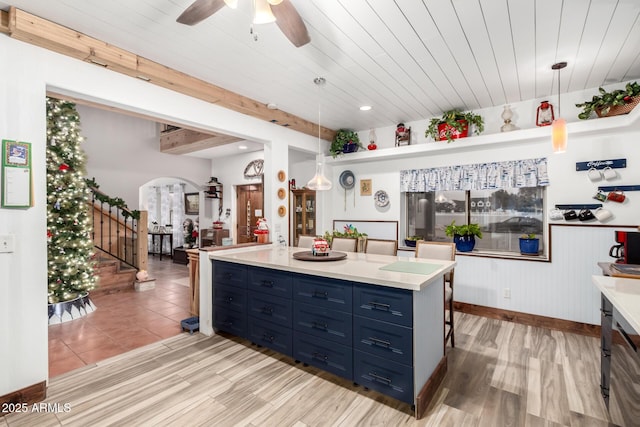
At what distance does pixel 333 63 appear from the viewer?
8.82 ft

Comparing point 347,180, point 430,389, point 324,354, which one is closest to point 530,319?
point 430,389

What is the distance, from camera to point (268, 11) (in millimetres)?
1580

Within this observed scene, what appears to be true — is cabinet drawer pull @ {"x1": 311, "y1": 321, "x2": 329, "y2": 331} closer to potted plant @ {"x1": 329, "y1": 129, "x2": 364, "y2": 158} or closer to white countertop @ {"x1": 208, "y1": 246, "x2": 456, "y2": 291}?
white countertop @ {"x1": 208, "y1": 246, "x2": 456, "y2": 291}

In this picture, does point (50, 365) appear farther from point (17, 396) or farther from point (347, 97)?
point (347, 97)

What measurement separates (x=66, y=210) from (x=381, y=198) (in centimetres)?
433

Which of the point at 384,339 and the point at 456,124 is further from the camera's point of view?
the point at 456,124

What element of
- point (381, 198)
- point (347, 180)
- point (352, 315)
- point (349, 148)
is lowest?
point (352, 315)

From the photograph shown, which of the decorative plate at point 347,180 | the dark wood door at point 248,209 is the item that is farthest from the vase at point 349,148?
the dark wood door at point 248,209

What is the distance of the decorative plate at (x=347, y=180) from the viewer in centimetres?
509

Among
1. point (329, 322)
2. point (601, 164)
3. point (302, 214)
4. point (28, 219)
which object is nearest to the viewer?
point (28, 219)

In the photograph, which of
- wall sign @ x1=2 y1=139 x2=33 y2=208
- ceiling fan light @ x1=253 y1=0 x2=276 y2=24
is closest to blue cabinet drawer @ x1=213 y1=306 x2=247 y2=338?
wall sign @ x1=2 y1=139 x2=33 y2=208

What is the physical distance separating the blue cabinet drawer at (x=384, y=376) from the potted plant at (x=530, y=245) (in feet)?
8.76

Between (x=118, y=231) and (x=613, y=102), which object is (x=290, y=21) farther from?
(x=118, y=231)

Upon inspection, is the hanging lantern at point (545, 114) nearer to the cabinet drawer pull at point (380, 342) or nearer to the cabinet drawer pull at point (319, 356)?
the cabinet drawer pull at point (380, 342)
